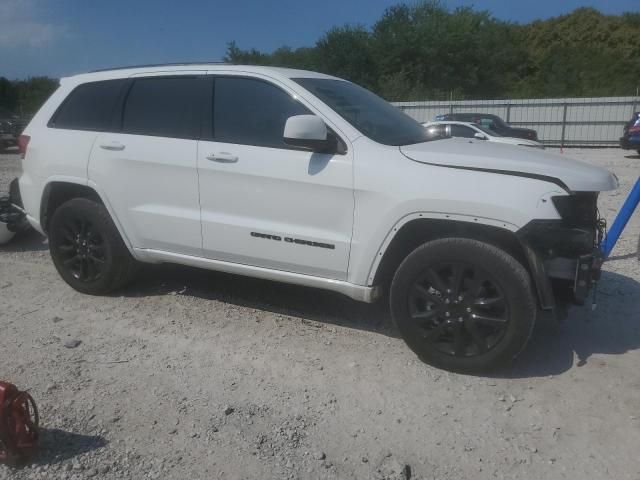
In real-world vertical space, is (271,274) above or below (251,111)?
below

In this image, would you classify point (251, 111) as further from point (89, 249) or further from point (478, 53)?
point (478, 53)

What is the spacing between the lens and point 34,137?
5.20m

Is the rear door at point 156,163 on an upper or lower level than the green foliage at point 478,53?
lower

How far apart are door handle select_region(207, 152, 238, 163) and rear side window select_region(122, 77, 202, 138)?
304mm

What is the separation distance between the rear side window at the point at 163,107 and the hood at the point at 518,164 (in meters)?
1.68

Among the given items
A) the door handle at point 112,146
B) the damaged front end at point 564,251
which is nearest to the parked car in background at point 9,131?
the door handle at point 112,146

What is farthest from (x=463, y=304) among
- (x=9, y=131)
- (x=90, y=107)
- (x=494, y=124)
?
(x=9, y=131)

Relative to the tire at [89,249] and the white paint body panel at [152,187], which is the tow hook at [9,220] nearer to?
the tire at [89,249]

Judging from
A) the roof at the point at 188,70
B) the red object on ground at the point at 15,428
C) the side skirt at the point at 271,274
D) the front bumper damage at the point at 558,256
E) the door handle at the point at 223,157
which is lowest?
the red object on ground at the point at 15,428

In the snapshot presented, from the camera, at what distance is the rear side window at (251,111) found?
4.20 metres

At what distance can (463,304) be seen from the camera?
3.72m

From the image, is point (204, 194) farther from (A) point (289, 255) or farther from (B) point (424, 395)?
(B) point (424, 395)

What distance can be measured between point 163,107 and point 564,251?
3082 millimetres

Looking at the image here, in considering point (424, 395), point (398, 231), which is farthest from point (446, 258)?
point (424, 395)
